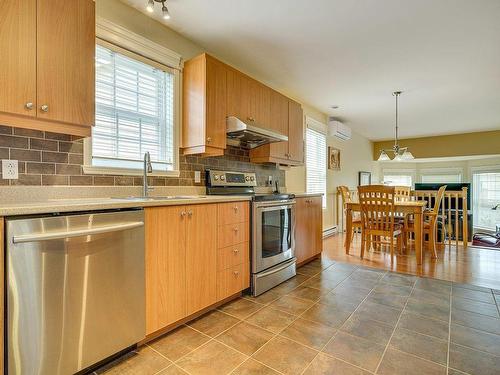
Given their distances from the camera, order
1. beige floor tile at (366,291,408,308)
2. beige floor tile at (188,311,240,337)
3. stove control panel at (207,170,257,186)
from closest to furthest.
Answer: beige floor tile at (188,311,240,337), beige floor tile at (366,291,408,308), stove control panel at (207,170,257,186)

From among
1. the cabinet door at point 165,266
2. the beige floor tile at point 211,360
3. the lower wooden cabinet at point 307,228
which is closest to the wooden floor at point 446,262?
the lower wooden cabinet at point 307,228

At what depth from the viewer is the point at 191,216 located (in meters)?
2.00

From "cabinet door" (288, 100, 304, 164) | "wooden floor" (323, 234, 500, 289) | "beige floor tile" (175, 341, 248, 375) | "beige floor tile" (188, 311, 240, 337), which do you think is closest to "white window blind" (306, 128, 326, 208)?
"cabinet door" (288, 100, 304, 164)

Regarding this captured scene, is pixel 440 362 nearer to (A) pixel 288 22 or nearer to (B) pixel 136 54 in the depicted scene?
(A) pixel 288 22

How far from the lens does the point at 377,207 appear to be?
12.6ft

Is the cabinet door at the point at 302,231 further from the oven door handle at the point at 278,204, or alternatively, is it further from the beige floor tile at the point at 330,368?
the beige floor tile at the point at 330,368

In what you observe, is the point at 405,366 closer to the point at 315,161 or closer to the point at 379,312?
the point at 379,312

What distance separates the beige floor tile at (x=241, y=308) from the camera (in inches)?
87.5

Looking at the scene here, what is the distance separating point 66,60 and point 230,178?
180 centimetres

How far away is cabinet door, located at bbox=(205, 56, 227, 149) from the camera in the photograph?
2.54 metres

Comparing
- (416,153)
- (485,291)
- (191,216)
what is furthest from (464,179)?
(191,216)

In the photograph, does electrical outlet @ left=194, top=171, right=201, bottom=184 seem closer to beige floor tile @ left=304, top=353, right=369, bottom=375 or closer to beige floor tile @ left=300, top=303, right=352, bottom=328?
beige floor tile @ left=300, top=303, right=352, bottom=328

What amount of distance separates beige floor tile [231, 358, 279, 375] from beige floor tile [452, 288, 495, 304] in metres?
2.08

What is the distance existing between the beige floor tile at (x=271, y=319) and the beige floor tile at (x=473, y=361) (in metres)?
1.00
